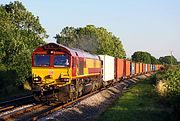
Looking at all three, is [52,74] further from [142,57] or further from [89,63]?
[142,57]

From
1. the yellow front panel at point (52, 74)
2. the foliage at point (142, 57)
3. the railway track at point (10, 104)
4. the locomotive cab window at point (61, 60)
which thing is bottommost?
the railway track at point (10, 104)

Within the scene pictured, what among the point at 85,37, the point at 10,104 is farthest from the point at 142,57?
the point at 10,104

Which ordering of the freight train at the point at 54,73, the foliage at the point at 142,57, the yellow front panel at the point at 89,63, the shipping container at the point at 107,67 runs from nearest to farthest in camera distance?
the freight train at the point at 54,73 < the yellow front panel at the point at 89,63 < the shipping container at the point at 107,67 < the foliage at the point at 142,57

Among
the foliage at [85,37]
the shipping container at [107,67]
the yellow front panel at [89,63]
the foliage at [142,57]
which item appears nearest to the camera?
the yellow front panel at [89,63]

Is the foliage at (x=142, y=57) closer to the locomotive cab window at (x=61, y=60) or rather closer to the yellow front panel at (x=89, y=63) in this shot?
the yellow front panel at (x=89, y=63)

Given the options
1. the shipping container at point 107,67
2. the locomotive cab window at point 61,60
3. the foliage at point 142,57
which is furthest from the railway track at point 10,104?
the foliage at point 142,57

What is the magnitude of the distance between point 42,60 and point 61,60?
1177mm

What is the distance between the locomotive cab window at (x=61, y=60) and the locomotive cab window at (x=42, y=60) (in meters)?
0.49

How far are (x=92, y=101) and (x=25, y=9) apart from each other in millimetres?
33812

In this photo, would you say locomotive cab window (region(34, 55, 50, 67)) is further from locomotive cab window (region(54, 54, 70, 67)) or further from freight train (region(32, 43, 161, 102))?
locomotive cab window (region(54, 54, 70, 67))

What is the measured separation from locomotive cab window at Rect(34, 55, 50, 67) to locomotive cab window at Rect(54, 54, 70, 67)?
49 centimetres

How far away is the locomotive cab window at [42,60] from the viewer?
2150 cm

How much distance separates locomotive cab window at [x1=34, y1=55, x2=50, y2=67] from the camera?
21.5m

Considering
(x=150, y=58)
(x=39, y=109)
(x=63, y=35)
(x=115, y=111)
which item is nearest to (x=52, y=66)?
(x=39, y=109)
